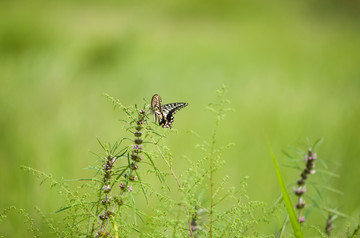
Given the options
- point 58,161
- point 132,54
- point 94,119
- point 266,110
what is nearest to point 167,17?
point 132,54

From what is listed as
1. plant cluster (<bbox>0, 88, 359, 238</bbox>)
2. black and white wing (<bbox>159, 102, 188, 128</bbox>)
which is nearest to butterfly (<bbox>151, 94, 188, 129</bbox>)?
black and white wing (<bbox>159, 102, 188, 128</bbox>)

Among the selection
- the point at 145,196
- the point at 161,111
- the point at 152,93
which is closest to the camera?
the point at 145,196

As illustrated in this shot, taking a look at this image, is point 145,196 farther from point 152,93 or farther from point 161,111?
point 152,93

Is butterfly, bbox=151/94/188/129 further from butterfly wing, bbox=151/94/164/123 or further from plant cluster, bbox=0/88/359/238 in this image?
plant cluster, bbox=0/88/359/238

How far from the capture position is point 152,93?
7.07 ft

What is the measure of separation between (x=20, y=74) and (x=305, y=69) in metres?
2.32

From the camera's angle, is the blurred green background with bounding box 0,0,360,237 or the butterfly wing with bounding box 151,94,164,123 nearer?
the butterfly wing with bounding box 151,94,164,123

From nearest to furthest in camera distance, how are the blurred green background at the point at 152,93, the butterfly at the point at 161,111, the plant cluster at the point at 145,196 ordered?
the plant cluster at the point at 145,196
the butterfly at the point at 161,111
the blurred green background at the point at 152,93

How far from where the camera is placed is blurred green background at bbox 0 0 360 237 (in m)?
1.55

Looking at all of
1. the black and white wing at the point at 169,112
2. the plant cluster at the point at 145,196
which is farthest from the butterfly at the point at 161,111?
the plant cluster at the point at 145,196

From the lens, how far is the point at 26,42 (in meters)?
2.65

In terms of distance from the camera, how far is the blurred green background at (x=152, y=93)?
155 cm

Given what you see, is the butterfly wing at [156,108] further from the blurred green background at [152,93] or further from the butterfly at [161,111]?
the blurred green background at [152,93]

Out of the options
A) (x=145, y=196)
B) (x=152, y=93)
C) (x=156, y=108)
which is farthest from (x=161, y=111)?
(x=152, y=93)
